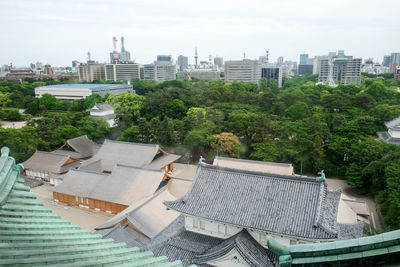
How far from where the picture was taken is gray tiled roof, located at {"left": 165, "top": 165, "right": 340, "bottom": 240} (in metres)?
11.0

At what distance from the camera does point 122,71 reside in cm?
10656

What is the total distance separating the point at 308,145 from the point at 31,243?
26.5m

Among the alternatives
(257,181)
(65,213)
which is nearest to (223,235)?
(257,181)

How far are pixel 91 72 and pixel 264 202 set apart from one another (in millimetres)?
107166

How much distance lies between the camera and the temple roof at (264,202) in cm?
1105

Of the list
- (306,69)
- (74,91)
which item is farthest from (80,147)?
(306,69)

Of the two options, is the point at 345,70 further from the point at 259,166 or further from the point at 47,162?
the point at 47,162

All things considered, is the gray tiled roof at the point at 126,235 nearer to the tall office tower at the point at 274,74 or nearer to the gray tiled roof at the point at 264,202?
the gray tiled roof at the point at 264,202

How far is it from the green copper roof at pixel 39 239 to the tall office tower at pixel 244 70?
10124cm

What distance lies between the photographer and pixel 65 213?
2144cm

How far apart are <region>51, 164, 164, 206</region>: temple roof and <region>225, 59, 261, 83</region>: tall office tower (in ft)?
282

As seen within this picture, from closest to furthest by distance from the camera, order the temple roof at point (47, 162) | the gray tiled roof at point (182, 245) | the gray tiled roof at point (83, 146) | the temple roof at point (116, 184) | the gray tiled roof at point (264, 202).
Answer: the gray tiled roof at point (264, 202) < the gray tiled roof at point (182, 245) < the temple roof at point (116, 184) < the temple roof at point (47, 162) < the gray tiled roof at point (83, 146)

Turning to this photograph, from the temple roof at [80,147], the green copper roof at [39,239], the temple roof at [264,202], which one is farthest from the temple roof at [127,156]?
the green copper roof at [39,239]

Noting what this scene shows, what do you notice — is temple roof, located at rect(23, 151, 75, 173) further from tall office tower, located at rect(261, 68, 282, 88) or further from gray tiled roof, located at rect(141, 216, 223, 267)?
tall office tower, located at rect(261, 68, 282, 88)
